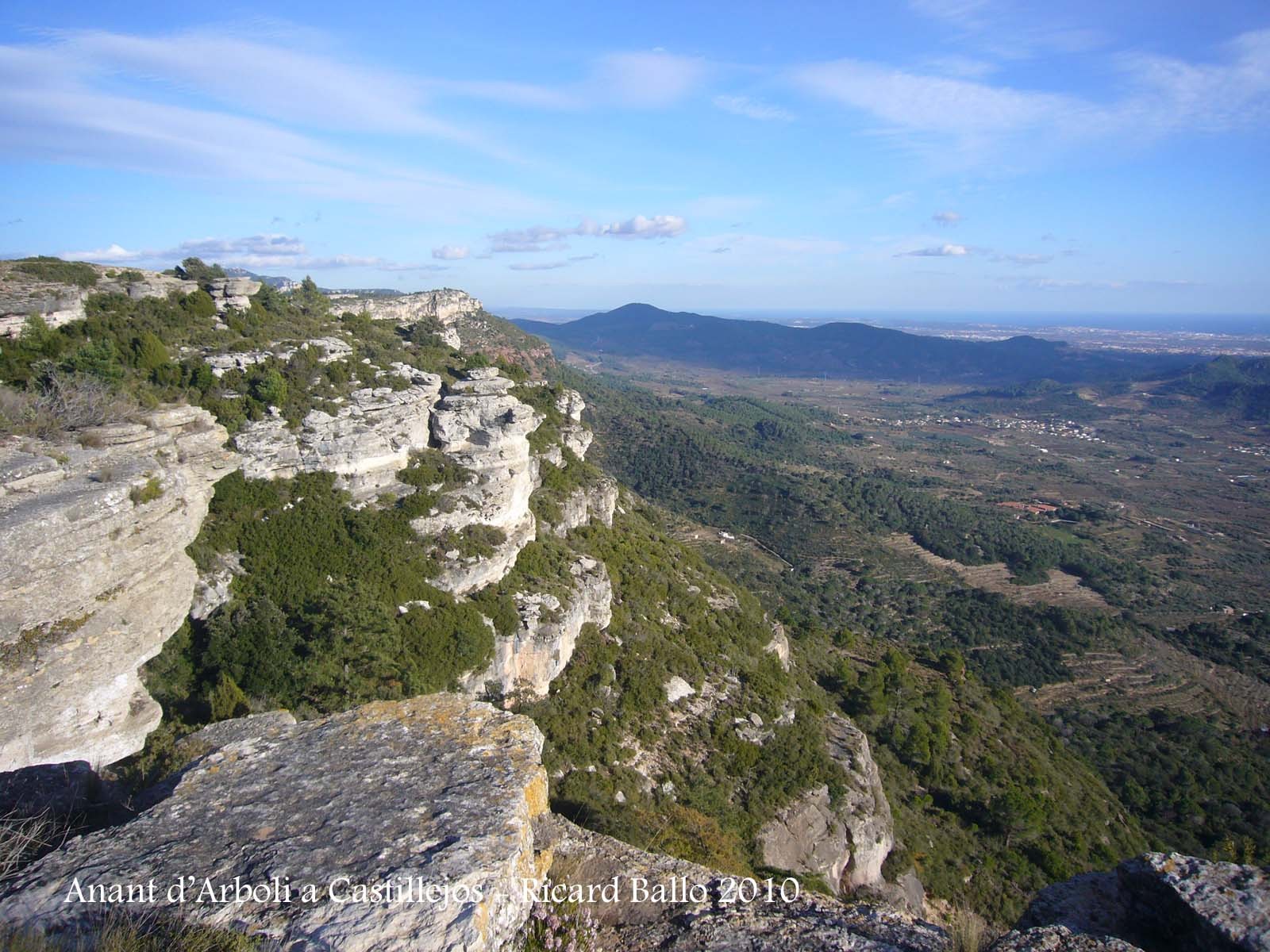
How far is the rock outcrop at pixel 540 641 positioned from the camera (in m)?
24.9

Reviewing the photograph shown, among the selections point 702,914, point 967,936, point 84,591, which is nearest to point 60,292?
point 84,591

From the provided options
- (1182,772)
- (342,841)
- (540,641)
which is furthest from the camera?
(1182,772)

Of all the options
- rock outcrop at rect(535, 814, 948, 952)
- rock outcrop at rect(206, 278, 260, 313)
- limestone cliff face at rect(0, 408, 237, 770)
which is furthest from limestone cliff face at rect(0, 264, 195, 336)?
rock outcrop at rect(535, 814, 948, 952)

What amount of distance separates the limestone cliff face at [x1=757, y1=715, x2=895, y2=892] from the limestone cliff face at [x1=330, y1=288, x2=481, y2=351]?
52.5 meters

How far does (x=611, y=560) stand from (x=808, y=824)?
16791mm

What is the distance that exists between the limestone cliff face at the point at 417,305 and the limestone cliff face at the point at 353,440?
36.1m

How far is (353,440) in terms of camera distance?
27062mm

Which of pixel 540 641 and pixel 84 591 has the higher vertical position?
pixel 84 591

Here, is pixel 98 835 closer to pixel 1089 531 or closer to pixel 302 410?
pixel 302 410

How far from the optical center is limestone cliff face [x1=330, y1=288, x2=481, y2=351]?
69.6 meters

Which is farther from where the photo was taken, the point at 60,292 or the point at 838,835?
the point at 60,292

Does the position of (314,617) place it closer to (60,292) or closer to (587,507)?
(60,292)

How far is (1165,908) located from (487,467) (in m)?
27.6

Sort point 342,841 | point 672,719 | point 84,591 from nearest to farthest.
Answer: point 342,841 < point 84,591 < point 672,719
